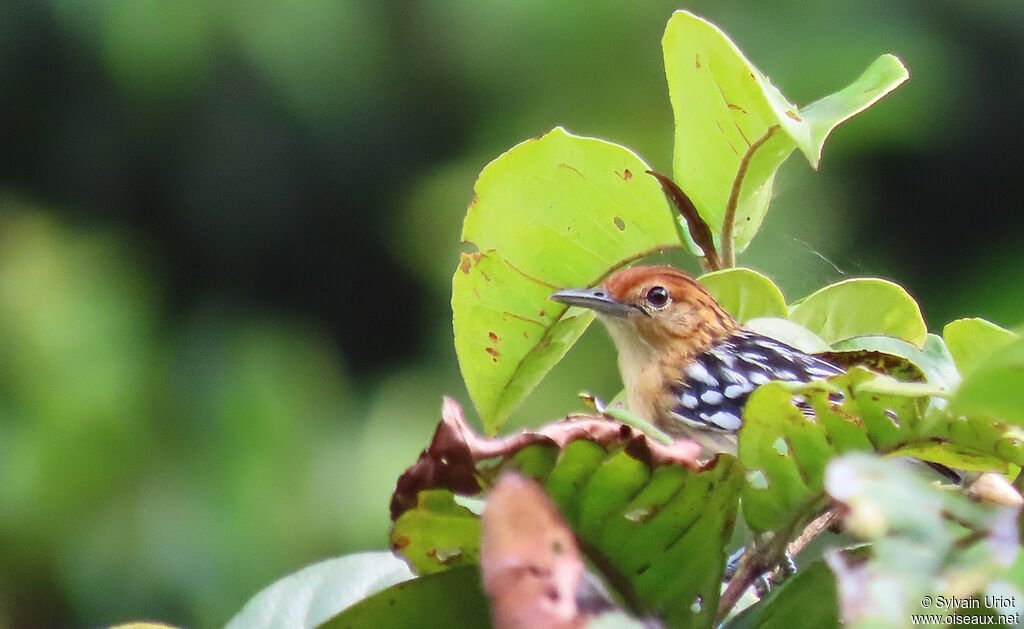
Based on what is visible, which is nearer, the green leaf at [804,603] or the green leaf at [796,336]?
the green leaf at [804,603]

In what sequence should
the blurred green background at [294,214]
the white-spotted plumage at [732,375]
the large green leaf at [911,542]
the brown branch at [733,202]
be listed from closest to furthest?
the large green leaf at [911,542] → the brown branch at [733,202] → the white-spotted plumage at [732,375] → the blurred green background at [294,214]

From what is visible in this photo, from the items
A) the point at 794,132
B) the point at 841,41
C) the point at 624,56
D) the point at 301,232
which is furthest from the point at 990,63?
the point at 794,132

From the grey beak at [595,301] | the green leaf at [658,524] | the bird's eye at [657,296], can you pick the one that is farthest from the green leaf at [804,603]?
the bird's eye at [657,296]

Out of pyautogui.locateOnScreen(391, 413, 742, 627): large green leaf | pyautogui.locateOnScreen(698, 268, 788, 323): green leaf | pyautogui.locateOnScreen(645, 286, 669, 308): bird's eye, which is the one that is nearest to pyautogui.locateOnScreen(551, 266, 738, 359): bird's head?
pyautogui.locateOnScreen(645, 286, 669, 308): bird's eye

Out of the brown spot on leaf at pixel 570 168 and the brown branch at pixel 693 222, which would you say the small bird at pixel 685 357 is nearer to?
the brown branch at pixel 693 222

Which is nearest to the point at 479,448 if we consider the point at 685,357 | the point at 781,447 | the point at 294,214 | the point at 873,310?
the point at 781,447

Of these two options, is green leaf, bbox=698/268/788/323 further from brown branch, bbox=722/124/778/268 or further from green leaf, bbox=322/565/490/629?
green leaf, bbox=322/565/490/629
